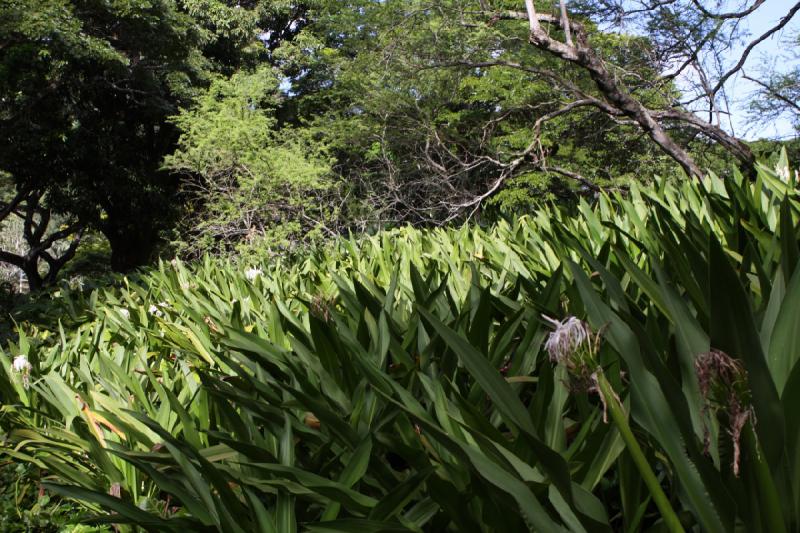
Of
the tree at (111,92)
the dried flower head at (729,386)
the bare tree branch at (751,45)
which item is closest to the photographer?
the dried flower head at (729,386)

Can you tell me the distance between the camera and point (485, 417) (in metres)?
1.11

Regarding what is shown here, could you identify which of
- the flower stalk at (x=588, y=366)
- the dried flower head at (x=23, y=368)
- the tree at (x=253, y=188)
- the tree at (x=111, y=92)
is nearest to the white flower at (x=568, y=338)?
the flower stalk at (x=588, y=366)

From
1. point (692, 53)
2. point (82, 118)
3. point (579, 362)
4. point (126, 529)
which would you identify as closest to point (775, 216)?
point (579, 362)

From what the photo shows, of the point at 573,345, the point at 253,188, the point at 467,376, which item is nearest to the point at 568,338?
the point at 573,345

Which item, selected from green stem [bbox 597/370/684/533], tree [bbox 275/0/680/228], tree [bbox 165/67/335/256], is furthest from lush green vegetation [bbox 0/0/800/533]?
tree [bbox 165/67/335/256]

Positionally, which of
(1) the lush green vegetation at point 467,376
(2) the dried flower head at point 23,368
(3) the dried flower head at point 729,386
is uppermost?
(3) the dried flower head at point 729,386

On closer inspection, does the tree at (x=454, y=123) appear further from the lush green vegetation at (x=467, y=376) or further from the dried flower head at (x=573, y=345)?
the dried flower head at (x=573, y=345)

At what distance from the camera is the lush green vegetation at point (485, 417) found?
82cm

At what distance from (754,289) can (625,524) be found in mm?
872

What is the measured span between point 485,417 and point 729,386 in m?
0.46

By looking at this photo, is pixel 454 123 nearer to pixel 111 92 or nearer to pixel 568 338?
pixel 111 92

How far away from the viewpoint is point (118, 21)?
50.8 feet

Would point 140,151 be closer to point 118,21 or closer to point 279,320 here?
point 118,21

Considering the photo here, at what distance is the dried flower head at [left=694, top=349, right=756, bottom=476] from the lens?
0.67m
